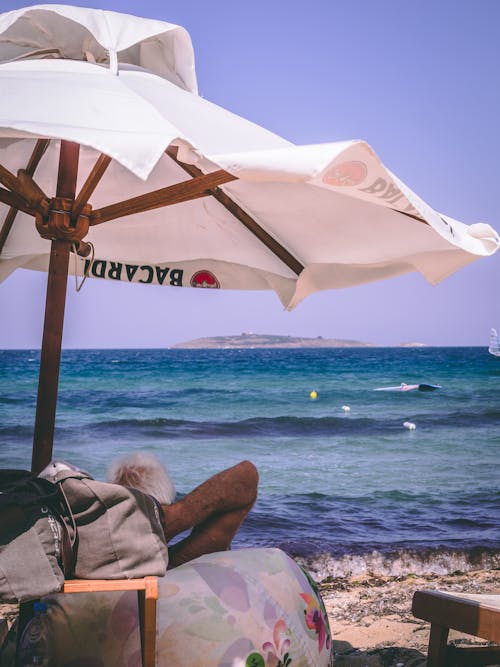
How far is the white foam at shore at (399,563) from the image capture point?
712cm

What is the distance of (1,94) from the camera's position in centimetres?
266

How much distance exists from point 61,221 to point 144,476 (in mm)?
1339

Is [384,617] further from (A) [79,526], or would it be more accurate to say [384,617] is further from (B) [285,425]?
(B) [285,425]

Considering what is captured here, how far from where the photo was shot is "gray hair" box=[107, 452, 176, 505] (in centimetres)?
287

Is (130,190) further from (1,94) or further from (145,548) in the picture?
(145,548)

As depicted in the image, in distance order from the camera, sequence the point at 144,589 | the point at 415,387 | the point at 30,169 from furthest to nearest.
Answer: the point at 415,387
the point at 30,169
the point at 144,589

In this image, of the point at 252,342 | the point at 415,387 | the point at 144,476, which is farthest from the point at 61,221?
the point at 252,342

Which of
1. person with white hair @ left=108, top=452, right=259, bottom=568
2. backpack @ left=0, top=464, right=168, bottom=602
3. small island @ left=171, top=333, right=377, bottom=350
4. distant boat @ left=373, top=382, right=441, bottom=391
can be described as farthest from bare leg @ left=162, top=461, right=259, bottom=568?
small island @ left=171, top=333, right=377, bottom=350

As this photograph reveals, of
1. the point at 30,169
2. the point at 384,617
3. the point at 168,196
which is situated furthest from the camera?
the point at 384,617

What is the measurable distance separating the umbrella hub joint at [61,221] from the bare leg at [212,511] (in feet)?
4.68

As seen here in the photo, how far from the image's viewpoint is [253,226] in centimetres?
459

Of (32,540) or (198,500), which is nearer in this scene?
(32,540)

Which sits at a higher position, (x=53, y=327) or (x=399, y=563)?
(x=53, y=327)

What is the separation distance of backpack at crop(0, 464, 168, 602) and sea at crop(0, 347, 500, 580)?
4.94m
